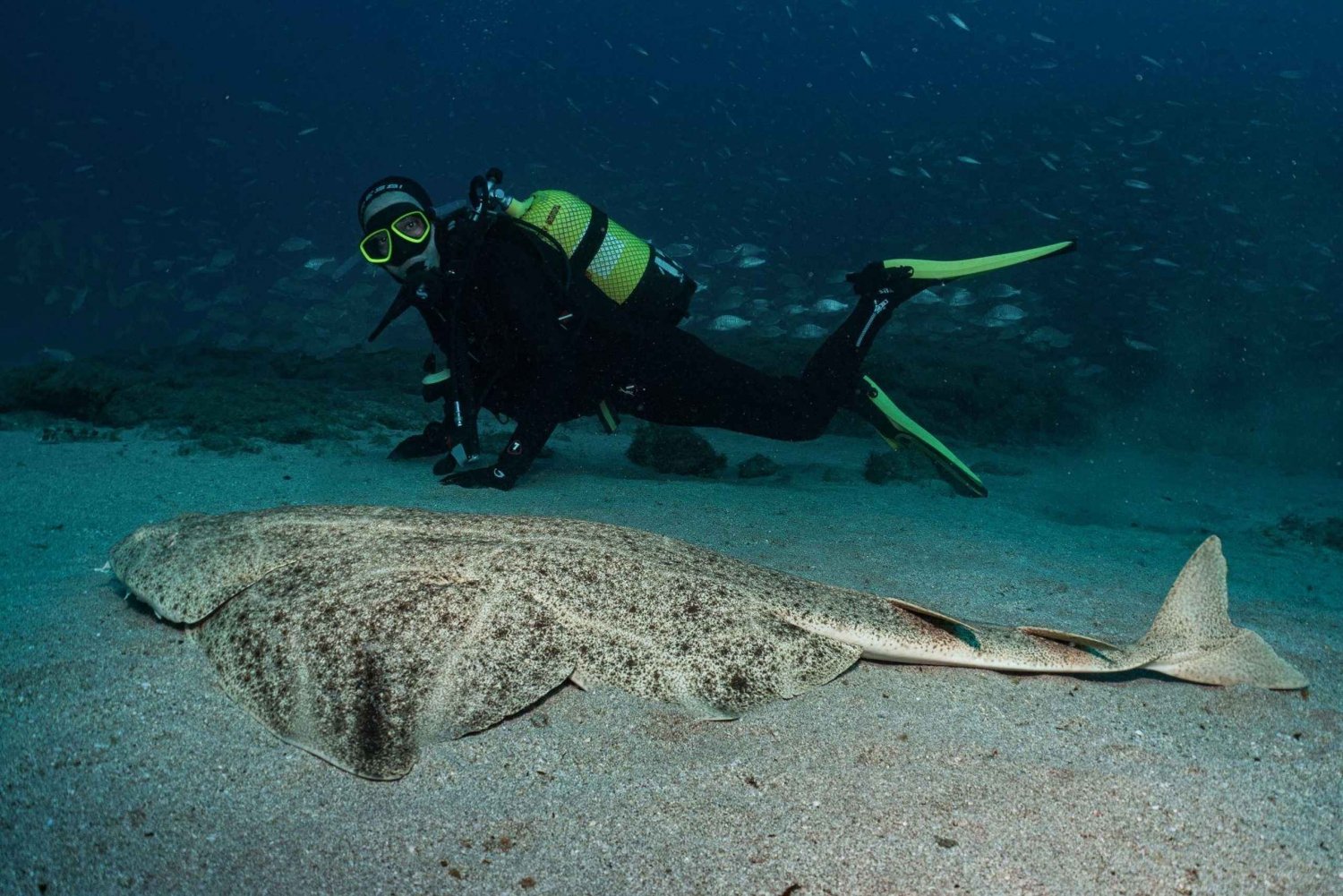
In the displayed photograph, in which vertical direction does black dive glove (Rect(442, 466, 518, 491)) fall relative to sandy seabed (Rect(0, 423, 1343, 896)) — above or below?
below

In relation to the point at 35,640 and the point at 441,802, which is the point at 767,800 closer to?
the point at 441,802

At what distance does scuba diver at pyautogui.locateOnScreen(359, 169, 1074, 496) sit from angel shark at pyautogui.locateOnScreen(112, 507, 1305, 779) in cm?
301

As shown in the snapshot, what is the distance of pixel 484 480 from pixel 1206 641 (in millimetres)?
4754

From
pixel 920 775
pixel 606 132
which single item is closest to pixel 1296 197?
pixel 920 775

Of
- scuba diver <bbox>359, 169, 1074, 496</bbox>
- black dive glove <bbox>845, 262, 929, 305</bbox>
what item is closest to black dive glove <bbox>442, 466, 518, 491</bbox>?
scuba diver <bbox>359, 169, 1074, 496</bbox>

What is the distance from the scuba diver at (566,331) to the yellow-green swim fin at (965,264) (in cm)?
2

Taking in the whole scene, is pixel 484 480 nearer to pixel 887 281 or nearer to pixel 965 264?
pixel 887 281

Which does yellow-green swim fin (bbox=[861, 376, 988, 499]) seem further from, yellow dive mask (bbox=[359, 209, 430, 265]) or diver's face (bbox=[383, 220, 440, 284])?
yellow dive mask (bbox=[359, 209, 430, 265])

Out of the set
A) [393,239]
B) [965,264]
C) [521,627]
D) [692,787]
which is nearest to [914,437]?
[965,264]

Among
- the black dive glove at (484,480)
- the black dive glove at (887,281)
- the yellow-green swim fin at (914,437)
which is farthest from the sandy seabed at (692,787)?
the black dive glove at (887,281)

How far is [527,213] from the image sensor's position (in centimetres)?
605

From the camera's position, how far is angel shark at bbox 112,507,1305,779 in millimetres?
A: 2363

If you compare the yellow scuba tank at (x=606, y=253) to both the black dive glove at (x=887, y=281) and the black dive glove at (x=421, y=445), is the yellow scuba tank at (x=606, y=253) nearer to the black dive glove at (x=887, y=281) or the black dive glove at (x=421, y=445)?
the black dive glove at (x=887, y=281)

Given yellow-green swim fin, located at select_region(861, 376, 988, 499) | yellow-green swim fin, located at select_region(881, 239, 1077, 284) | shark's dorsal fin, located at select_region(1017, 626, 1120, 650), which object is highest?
yellow-green swim fin, located at select_region(881, 239, 1077, 284)
